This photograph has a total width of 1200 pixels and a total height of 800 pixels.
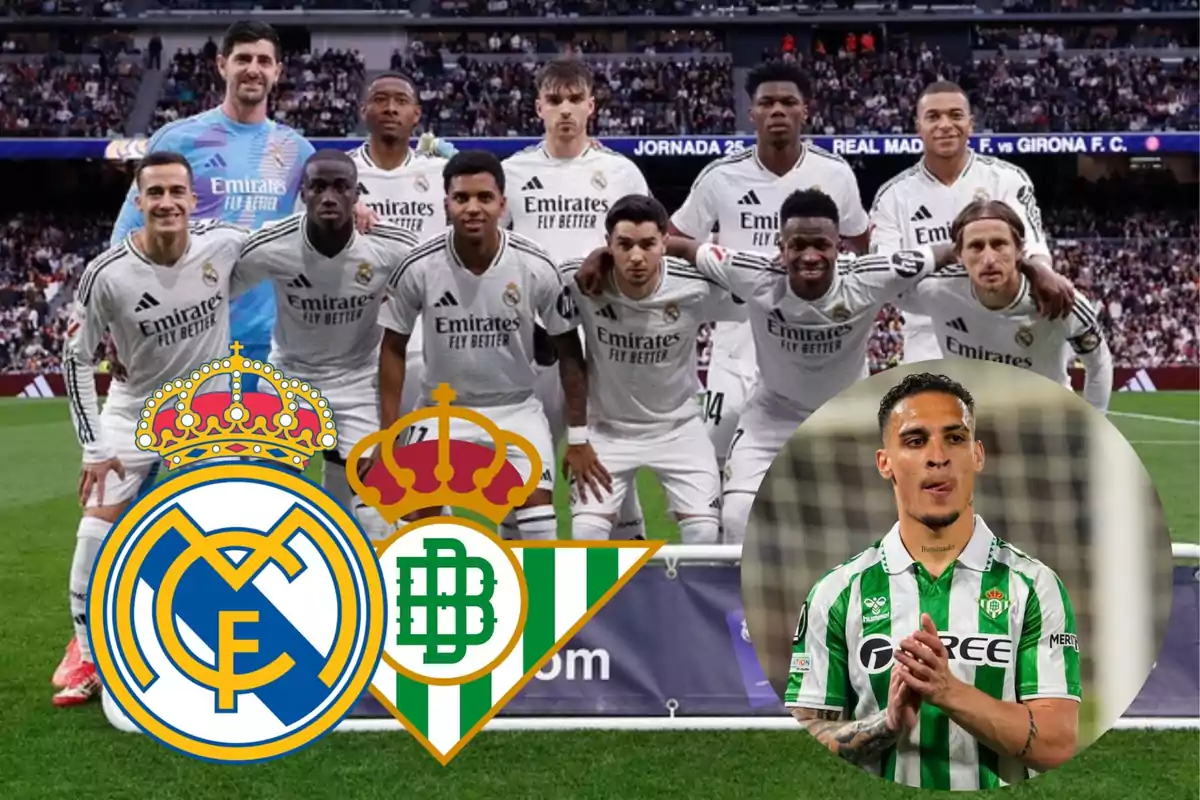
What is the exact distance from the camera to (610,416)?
501cm

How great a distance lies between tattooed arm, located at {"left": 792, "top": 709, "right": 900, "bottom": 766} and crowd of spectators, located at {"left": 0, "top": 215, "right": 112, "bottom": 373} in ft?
86.0

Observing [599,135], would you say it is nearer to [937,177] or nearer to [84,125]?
[84,125]

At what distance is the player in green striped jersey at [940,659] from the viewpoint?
4.88 ft

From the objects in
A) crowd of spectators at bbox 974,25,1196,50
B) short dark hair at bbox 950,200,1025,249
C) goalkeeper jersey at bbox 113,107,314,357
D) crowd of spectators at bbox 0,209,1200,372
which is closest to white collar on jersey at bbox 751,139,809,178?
short dark hair at bbox 950,200,1025,249

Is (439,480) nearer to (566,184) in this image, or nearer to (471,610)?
(471,610)

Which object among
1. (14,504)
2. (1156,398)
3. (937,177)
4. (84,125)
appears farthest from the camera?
(84,125)

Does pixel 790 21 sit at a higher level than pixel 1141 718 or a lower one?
higher

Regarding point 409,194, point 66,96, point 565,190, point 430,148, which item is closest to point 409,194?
point 409,194

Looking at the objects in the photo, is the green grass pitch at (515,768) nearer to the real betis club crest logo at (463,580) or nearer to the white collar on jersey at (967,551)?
the real betis club crest logo at (463,580)

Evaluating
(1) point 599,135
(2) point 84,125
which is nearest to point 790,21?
(1) point 599,135

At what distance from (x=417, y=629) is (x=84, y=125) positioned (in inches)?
1206

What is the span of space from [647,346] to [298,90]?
91.7 ft

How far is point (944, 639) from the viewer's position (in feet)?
4.99

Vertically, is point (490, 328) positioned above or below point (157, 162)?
below
